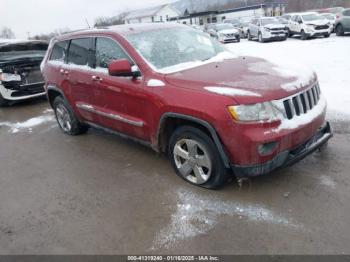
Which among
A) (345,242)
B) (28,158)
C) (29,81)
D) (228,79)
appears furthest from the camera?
(29,81)

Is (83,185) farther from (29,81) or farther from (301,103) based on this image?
(29,81)

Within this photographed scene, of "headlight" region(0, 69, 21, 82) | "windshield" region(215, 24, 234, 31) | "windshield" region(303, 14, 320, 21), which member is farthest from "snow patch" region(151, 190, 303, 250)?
"windshield" region(215, 24, 234, 31)

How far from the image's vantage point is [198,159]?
390 cm

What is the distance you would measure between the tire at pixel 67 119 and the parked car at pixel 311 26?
1723 cm

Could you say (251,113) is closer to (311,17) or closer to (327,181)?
(327,181)

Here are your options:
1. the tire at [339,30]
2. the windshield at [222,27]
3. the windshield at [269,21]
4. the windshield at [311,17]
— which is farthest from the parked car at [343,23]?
the windshield at [222,27]

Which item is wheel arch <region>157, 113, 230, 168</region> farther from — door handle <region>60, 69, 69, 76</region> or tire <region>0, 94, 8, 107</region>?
tire <region>0, 94, 8, 107</region>

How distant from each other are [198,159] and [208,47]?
1.82m

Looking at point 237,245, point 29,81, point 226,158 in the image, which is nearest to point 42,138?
point 29,81

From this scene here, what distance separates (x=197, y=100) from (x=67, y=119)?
3.43 m

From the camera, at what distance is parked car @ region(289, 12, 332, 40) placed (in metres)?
19.8

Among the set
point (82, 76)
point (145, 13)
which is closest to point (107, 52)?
point (82, 76)

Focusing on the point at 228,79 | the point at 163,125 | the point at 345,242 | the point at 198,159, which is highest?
the point at 228,79

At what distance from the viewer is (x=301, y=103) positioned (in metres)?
3.73
